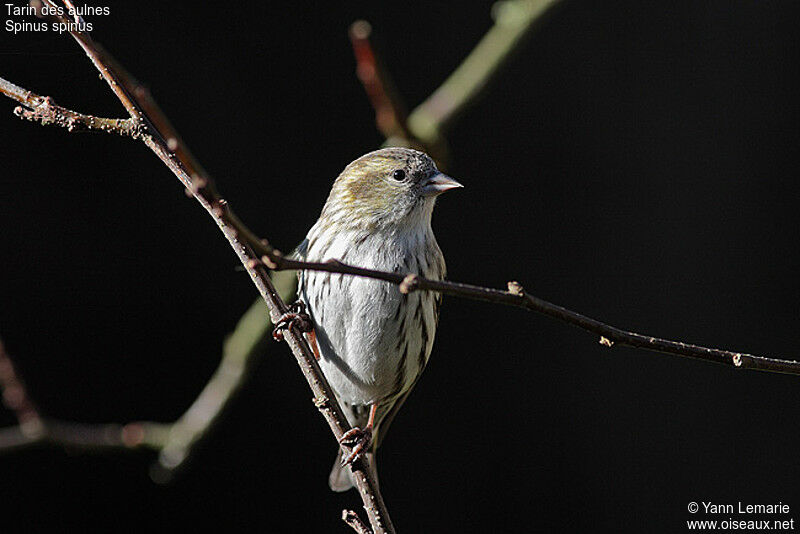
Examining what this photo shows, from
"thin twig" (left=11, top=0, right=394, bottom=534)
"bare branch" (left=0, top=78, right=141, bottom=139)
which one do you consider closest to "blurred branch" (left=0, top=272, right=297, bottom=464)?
"thin twig" (left=11, top=0, right=394, bottom=534)

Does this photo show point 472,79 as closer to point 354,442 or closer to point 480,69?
point 480,69

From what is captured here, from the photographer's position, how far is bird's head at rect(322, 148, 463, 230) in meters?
2.95

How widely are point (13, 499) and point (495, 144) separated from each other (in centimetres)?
283

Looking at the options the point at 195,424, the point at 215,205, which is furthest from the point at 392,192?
the point at 215,205

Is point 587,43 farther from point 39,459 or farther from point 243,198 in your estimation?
point 39,459

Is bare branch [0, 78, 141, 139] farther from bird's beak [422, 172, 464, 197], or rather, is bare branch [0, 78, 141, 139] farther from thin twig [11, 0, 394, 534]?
bird's beak [422, 172, 464, 197]

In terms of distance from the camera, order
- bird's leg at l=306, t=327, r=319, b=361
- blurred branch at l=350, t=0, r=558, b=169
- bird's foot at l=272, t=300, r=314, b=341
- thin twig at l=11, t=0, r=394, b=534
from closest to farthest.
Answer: thin twig at l=11, t=0, r=394, b=534
bird's foot at l=272, t=300, r=314, b=341
bird's leg at l=306, t=327, r=319, b=361
blurred branch at l=350, t=0, r=558, b=169

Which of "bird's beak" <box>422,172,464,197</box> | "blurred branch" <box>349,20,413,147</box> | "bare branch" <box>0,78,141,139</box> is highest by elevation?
"blurred branch" <box>349,20,413,147</box>

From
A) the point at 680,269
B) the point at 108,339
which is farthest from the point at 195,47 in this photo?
the point at 680,269

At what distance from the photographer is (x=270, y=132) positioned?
4773mm

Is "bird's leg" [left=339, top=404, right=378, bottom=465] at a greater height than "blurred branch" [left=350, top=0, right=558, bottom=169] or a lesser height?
lesser

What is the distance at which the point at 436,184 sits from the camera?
2961 millimetres

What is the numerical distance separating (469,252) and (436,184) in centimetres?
218

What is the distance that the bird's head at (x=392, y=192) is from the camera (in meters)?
2.95
